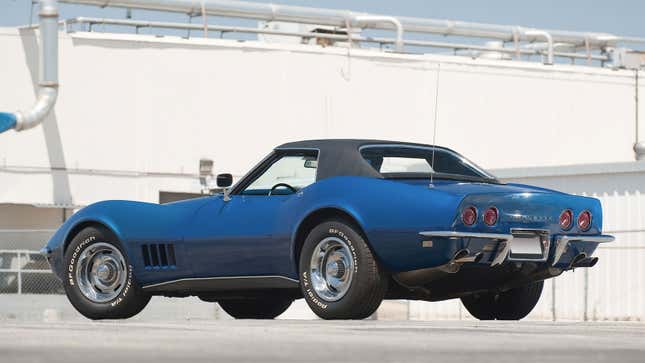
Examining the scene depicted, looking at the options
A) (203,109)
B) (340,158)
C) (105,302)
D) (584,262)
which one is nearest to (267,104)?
(203,109)

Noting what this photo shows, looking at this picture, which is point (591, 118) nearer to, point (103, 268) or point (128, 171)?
point (128, 171)

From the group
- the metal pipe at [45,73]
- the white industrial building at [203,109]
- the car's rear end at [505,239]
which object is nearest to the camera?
the car's rear end at [505,239]

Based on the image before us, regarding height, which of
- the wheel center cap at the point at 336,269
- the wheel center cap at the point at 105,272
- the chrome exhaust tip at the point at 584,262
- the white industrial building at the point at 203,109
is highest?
the white industrial building at the point at 203,109

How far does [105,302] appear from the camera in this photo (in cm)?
→ 1098

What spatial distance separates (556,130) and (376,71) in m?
5.84

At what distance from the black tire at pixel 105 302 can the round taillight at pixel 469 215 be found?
118 inches

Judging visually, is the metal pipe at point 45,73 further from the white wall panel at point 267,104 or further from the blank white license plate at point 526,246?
the blank white license plate at point 526,246

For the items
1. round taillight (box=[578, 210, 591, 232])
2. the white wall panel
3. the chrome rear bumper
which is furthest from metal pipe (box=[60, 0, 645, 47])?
the chrome rear bumper

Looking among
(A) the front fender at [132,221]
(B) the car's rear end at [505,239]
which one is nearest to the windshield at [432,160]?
(B) the car's rear end at [505,239]

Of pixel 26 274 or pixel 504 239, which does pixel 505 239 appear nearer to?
pixel 504 239

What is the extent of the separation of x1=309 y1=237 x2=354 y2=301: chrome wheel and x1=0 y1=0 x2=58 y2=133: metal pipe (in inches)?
886

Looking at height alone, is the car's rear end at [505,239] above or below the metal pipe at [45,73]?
below

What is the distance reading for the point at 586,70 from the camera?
40.1m

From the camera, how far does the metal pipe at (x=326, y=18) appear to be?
35500 millimetres
